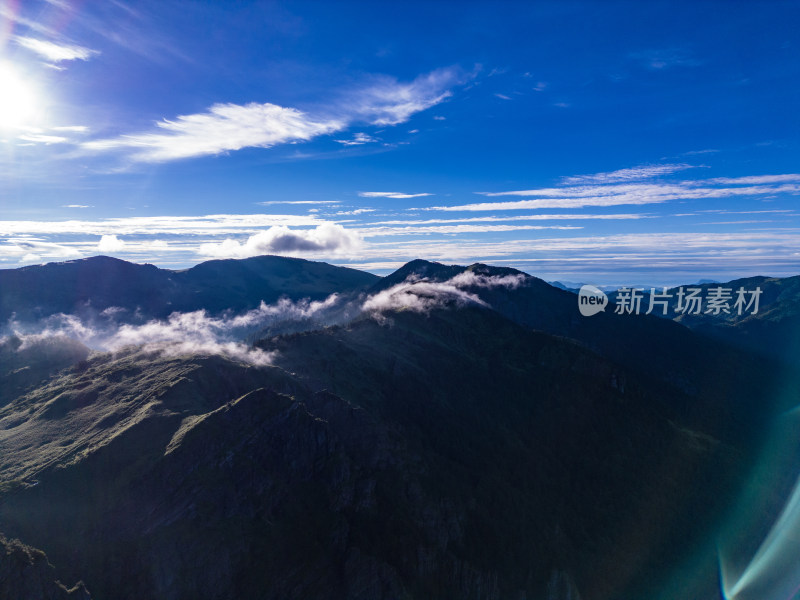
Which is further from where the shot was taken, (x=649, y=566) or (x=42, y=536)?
(x=649, y=566)

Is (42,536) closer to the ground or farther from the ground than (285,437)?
closer to the ground

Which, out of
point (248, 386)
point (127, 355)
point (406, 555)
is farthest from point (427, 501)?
point (127, 355)

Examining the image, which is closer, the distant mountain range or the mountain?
the mountain

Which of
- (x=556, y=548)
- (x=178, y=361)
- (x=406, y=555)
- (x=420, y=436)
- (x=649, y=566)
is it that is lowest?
(x=649, y=566)

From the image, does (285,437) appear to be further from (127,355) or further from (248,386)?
(127,355)

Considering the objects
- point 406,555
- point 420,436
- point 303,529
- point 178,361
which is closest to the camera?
point 303,529

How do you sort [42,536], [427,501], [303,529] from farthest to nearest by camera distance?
[427,501], [303,529], [42,536]

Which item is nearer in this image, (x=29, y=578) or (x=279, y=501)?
(x=29, y=578)

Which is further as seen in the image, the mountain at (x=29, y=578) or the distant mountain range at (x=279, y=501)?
the distant mountain range at (x=279, y=501)

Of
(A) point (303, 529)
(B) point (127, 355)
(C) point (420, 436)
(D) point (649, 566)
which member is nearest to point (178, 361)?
(B) point (127, 355)

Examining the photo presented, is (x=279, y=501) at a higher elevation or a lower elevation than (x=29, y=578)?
lower
